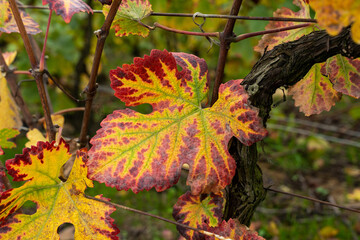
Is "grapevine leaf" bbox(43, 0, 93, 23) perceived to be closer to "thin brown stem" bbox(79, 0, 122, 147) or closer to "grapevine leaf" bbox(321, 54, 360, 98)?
"thin brown stem" bbox(79, 0, 122, 147)

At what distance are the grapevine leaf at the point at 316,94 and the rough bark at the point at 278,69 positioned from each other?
0.13 metres

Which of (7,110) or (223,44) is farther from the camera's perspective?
(7,110)

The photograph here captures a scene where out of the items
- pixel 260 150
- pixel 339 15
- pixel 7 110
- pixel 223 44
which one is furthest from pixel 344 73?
pixel 260 150

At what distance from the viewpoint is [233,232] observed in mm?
683

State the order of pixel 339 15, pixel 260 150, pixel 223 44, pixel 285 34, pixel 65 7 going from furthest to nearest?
pixel 260 150 < pixel 285 34 < pixel 223 44 < pixel 65 7 < pixel 339 15

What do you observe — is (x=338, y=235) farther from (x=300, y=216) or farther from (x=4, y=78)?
(x=4, y=78)

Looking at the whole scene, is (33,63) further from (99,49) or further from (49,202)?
(49,202)

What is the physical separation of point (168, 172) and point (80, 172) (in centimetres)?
18

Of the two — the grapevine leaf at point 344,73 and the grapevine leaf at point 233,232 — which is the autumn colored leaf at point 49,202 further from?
the grapevine leaf at point 344,73

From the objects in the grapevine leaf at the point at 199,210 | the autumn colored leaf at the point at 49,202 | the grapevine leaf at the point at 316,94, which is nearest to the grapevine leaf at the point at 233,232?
the grapevine leaf at the point at 199,210

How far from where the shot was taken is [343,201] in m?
2.55

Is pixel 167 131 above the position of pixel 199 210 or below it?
above

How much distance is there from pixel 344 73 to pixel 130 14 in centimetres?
48

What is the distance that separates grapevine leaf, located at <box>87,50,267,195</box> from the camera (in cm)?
59
